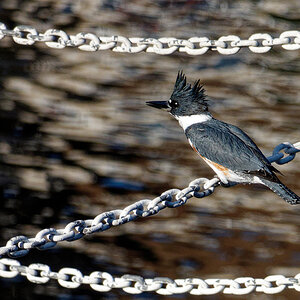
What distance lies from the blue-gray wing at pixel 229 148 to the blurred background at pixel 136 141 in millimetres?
910

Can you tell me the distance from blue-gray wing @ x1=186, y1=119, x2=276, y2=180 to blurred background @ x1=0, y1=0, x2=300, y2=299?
910 millimetres

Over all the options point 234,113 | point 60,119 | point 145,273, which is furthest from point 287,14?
point 145,273

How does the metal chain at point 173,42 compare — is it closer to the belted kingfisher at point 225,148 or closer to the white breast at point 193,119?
the belted kingfisher at point 225,148

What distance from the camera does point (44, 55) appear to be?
16.7ft

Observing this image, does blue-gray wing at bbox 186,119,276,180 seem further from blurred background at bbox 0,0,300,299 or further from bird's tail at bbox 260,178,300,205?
blurred background at bbox 0,0,300,299

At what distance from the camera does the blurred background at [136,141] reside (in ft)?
10.1

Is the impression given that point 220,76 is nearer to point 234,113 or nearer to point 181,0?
point 234,113

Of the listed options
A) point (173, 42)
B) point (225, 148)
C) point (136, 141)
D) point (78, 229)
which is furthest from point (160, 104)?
point (136, 141)

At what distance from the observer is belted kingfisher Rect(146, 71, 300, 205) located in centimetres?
216

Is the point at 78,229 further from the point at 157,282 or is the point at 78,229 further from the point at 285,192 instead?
the point at 285,192

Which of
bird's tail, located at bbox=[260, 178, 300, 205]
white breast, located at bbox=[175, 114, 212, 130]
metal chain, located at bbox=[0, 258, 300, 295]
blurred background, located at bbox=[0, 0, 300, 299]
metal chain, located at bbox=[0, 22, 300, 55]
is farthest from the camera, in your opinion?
blurred background, located at bbox=[0, 0, 300, 299]

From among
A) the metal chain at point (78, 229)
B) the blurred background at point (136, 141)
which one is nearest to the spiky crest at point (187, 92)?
the metal chain at point (78, 229)

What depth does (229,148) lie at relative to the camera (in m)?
2.23

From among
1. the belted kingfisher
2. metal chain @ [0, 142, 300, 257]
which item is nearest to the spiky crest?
the belted kingfisher
